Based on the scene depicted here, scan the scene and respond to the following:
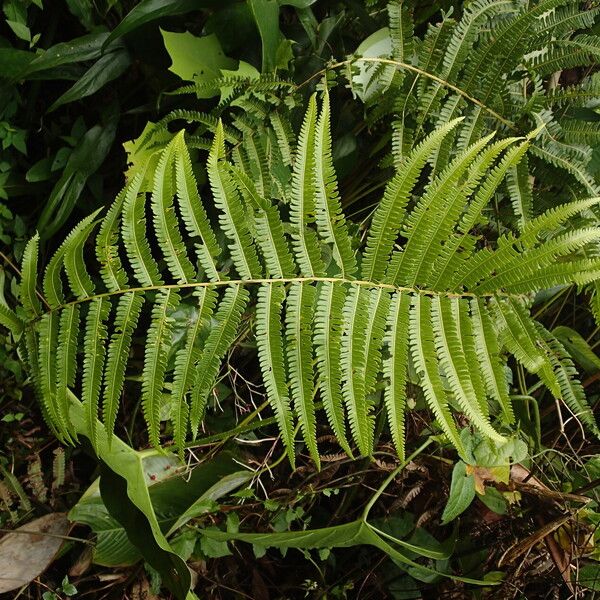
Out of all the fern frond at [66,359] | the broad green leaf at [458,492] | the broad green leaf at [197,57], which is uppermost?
the broad green leaf at [197,57]

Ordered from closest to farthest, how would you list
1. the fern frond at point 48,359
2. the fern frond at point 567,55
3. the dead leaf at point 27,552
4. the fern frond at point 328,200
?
the fern frond at point 328,200 < the fern frond at point 48,359 < the fern frond at point 567,55 < the dead leaf at point 27,552

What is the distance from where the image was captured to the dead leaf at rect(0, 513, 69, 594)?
5.07ft

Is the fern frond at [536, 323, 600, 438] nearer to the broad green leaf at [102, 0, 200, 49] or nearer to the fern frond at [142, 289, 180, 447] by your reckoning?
the fern frond at [142, 289, 180, 447]

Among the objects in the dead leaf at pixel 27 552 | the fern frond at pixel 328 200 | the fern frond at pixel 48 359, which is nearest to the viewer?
the fern frond at pixel 328 200

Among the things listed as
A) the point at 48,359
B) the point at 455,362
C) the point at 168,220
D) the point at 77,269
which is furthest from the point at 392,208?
the point at 48,359

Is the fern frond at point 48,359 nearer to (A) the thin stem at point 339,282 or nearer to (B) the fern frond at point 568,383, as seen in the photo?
(A) the thin stem at point 339,282

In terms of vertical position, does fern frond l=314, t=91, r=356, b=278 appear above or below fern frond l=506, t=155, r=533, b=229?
above

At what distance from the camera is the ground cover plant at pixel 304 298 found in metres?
1.12

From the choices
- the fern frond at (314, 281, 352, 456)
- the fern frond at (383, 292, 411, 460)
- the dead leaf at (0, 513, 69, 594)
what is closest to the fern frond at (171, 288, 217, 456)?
the fern frond at (314, 281, 352, 456)

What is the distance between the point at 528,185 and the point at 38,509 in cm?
148

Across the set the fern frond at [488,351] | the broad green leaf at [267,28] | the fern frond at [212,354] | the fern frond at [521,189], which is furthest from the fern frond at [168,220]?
the fern frond at [521,189]

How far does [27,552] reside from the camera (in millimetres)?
1563

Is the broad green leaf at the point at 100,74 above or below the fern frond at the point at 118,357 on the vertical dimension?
above

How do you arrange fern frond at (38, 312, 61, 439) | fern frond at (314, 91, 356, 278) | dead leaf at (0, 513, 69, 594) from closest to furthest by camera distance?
fern frond at (314, 91, 356, 278), fern frond at (38, 312, 61, 439), dead leaf at (0, 513, 69, 594)
